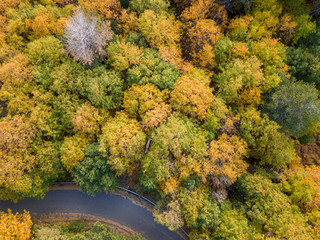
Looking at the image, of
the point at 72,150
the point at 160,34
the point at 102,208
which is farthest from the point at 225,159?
the point at 160,34

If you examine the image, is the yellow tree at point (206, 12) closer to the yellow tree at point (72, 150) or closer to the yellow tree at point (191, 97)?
the yellow tree at point (191, 97)

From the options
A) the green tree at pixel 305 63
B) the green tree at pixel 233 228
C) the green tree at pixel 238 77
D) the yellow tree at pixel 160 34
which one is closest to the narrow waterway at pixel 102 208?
the green tree at pixel 233 228

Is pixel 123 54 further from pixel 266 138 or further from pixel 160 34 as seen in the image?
pixel 266 138

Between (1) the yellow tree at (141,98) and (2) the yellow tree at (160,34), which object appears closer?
(1) the yellow tree at (141,98)

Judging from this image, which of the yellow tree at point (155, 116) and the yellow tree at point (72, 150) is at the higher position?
the yellow tree at point (155, 116)

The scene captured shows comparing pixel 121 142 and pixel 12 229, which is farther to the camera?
pixel 121 142

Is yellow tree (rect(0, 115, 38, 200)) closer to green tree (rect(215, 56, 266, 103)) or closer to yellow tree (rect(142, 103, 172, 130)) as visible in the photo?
yellow tree (rect(142, 103, 172, 130))

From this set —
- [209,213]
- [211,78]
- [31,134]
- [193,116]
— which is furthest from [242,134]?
[31,134]
